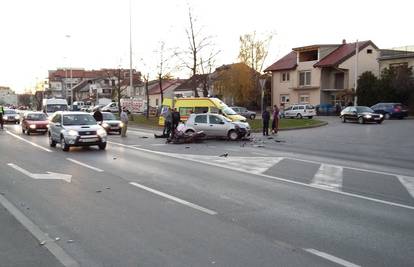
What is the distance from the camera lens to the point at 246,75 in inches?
2606

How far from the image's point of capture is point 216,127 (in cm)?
2423

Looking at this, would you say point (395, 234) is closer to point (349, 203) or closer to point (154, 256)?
point (349, 203)

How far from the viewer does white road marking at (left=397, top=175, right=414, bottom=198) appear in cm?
1009

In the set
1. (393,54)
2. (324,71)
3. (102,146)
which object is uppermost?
(393,54)

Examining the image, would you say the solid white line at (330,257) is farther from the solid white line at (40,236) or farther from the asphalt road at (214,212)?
the solid white line at (40,236)

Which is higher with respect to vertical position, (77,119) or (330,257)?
(77,119)

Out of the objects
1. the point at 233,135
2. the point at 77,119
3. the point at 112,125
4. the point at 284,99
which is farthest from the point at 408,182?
the point at 284,99

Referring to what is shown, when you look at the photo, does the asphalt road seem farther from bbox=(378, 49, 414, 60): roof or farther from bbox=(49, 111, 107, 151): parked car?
bbox=(378, 49, 414, 60): roof

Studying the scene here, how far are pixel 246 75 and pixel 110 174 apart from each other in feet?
182

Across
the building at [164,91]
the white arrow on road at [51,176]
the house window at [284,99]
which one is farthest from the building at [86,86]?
the white arrow on road at [51,176]

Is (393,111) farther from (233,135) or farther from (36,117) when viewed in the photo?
(36,117)

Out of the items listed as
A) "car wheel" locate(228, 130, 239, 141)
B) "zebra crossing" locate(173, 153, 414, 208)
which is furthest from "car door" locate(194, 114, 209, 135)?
"zebra crossing" locate(173, 153, 414, 208)

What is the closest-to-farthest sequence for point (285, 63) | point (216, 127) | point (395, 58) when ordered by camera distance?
1. point (216, 127)
2. point (395, 58)
3. point (285, 63)

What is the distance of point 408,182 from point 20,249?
8.85 metres
